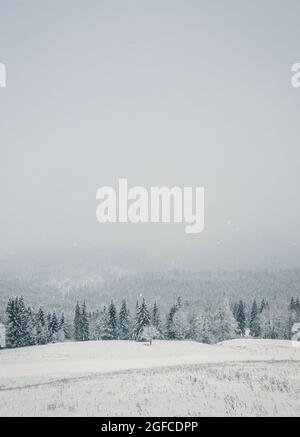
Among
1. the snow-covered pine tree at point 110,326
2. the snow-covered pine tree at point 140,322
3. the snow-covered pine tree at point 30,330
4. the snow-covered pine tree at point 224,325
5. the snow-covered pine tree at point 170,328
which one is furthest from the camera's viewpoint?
the snow-covered pine tree at point 170,328

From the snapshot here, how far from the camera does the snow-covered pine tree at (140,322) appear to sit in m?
73.6

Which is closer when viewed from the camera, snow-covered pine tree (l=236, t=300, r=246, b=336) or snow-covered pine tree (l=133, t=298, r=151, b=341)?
snow-covered pine tree (l=133, t=298, r=151, b=341)

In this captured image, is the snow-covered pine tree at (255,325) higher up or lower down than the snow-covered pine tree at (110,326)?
lower down

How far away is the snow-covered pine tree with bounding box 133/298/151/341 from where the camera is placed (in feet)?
241

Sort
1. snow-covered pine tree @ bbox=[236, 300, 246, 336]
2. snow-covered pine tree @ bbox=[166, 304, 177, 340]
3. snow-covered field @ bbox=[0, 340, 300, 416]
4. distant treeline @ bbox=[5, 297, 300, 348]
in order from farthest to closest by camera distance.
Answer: snow-covered pine tree @ bbox=[236, 300, 246, 336] → snow-covered pine tree @ bbox=[166, 304, 177, 340] → distant treeline @ bbox=[5, 297, 300, 348] → snow-covered field @ bbox=[0, 340, 300, 416]

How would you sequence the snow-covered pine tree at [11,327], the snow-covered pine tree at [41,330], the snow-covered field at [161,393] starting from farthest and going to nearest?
the snow-covered pine tree at [41,330] < the snow-covered pine tree at [11,327] < the snow-covered field at [161,393]

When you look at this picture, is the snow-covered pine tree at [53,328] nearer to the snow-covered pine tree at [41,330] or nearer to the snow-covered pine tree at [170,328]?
the snow-covered pine tree at [41,330]

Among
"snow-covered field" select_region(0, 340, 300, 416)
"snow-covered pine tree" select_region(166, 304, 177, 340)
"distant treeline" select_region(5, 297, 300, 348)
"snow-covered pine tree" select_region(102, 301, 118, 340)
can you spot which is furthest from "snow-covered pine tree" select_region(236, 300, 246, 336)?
"snow-covered field" select_region(0, 340, 300, 416)

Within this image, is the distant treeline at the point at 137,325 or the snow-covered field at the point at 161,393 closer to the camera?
the snow-covered field at the point at 161,393

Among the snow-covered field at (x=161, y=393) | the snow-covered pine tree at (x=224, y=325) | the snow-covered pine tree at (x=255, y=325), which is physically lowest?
the snow-covered pine tree at (x=255, y=325)

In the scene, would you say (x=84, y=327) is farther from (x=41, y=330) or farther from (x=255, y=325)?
(x=255, y=325)

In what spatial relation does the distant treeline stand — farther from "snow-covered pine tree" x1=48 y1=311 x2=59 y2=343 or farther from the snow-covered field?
the snow-covered field

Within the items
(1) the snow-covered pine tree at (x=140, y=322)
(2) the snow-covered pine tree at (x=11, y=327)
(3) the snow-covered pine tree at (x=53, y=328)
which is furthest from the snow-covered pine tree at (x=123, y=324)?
(2) the snow-covered pine tree at (x=11, y=327)
